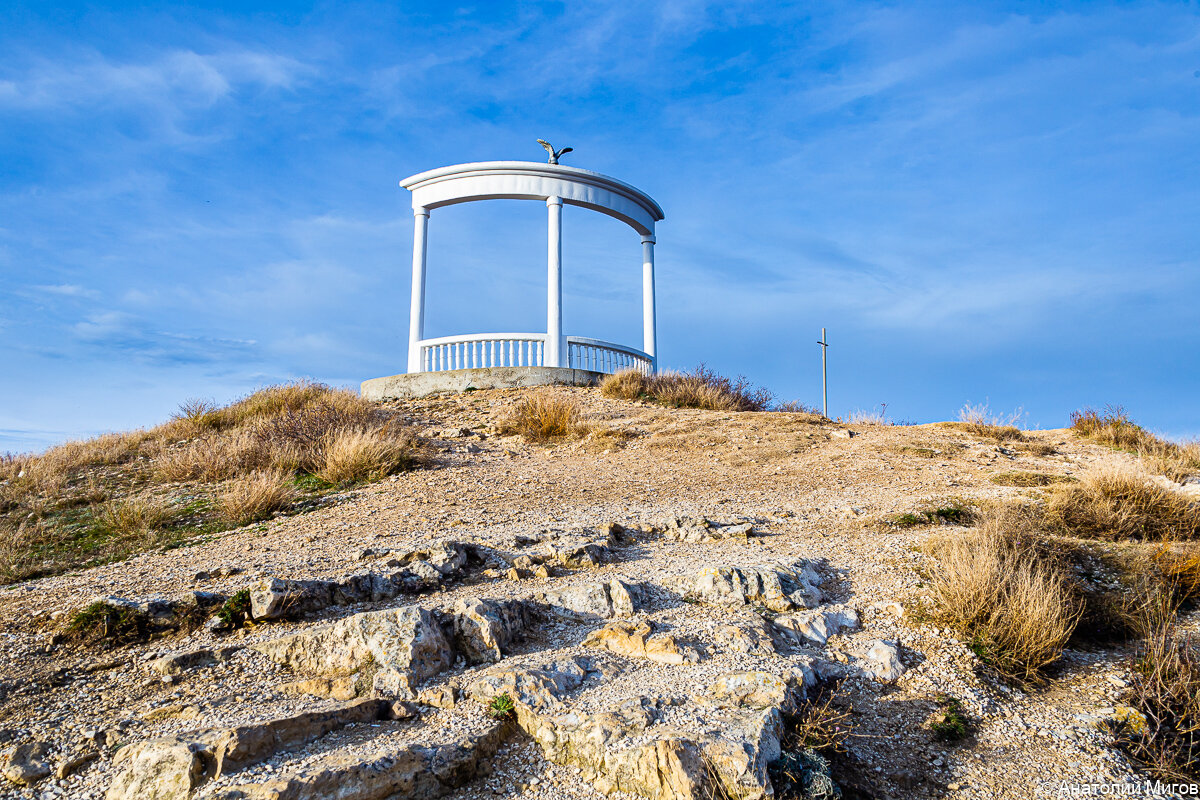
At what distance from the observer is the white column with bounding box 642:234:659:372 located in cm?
1595

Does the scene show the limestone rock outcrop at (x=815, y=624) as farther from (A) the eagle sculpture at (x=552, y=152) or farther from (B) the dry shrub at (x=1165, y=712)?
(A) the eagle sculpture at (x=552, y=152)

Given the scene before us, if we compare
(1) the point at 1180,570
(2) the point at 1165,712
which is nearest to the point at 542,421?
(1) the point at 1180,570

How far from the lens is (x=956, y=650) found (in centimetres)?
439

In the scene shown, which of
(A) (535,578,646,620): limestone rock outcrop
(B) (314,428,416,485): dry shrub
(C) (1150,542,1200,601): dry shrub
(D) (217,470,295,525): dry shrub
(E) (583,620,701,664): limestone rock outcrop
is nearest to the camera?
(E) (583,620,701,664): limestone rock outcrop

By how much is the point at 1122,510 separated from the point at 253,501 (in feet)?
26.2

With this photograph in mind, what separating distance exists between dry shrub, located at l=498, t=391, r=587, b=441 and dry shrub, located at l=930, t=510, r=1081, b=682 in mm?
5766

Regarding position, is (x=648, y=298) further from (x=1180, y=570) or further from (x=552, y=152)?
(x=1180, y=570)

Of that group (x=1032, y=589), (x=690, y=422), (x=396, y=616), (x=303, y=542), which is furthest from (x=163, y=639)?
(x=690, y=422)

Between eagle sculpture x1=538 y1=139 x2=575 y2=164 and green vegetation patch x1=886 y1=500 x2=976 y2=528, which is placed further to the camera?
eagle sculpture x1=538 y1=139 x2=575 y2=164

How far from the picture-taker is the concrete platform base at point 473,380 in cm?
1358

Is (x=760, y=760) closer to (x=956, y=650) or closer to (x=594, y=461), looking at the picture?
(x=956, y=650)

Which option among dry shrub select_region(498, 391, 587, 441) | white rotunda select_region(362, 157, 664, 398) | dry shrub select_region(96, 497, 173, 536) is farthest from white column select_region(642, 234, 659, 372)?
dry shrub select_region(96, 497, 173, 536)

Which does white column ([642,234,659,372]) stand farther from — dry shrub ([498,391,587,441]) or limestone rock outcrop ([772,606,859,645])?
limestone rock outcrop ([772,606,859,645])

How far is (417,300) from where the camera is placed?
1467cm
